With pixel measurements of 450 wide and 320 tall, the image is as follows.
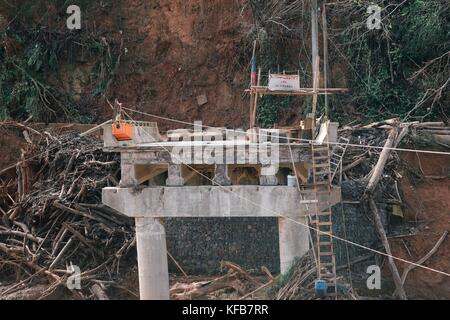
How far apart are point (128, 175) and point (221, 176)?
183 centimetres

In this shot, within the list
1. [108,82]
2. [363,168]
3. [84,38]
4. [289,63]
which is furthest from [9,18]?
[363,168]

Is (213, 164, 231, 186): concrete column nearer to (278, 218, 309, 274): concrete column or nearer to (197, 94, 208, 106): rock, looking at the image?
(278, 218, 309, 274): concrete column

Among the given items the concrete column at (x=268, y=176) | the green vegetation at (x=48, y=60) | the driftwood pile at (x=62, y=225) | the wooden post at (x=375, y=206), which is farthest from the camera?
the green vegetation at (x=48, y=60)

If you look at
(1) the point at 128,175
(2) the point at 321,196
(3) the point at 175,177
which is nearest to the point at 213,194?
(3) the point at 175,177

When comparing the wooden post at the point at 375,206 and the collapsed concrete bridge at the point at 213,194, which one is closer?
the collapsed concrete bridge at the point at 213,194

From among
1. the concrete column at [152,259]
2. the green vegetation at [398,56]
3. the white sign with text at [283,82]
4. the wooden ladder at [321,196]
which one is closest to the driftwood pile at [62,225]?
the concrete column at [152,259]

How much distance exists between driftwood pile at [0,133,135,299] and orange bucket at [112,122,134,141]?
384cm

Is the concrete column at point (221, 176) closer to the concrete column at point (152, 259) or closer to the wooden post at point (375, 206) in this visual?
the concrete column at point (152, 259)

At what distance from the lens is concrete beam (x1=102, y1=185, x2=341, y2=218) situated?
11648mm

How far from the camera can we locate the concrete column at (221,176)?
38.8 feet

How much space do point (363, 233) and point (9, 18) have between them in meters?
16.8

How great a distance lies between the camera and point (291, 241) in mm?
12016

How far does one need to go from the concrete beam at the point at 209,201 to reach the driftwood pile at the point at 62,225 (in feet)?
9.57

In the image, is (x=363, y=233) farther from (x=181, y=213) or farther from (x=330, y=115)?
(x=330, y=115)
